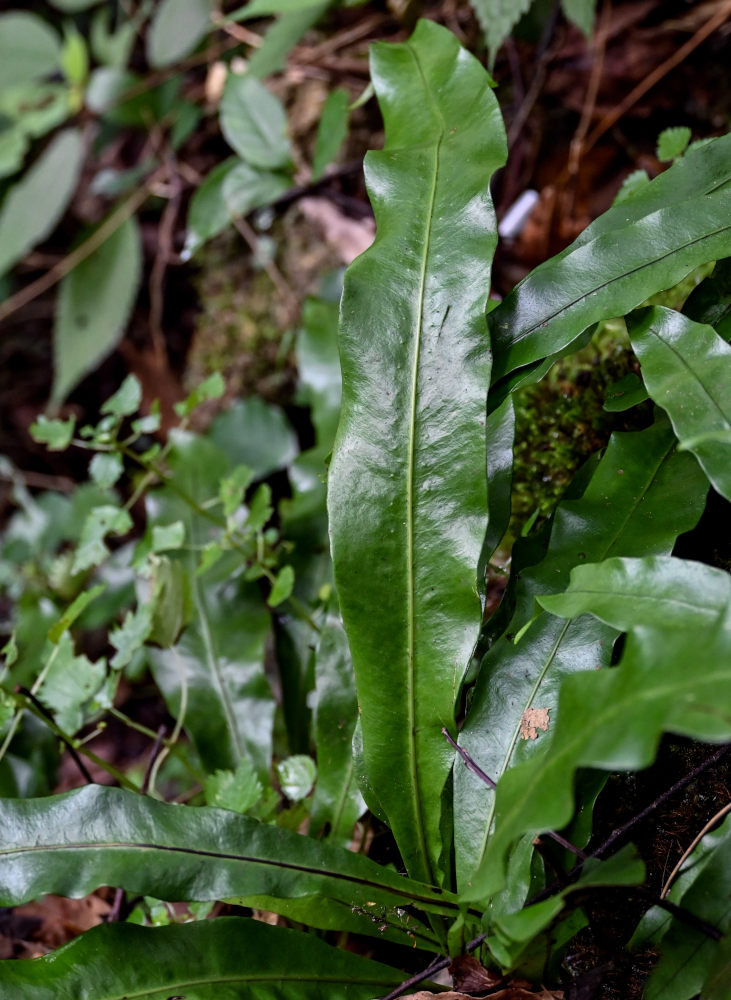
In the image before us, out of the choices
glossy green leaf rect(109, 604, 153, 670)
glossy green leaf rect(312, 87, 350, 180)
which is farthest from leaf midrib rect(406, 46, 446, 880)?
glossy green leaf rect(312, 87, 350, 180)

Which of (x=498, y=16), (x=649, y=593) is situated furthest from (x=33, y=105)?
(x=649, y=593)

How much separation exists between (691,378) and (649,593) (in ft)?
0.67

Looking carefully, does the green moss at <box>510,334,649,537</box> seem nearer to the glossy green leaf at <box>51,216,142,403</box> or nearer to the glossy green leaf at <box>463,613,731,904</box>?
the glossy green leaf at <box>463,613,731,904</box>

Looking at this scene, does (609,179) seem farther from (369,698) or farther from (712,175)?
(369,698)

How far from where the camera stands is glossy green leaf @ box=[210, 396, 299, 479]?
1527 millimetres

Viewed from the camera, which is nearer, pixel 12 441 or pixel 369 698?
pixel 369 698

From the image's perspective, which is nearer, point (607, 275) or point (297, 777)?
point (607, 275)

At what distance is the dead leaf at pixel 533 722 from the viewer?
26.4 inches

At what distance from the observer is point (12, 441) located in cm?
243

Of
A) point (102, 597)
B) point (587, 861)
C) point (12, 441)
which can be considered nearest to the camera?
point (587, 861)

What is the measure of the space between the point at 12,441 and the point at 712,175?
7.35 ft

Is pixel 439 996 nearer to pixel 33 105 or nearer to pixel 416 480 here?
pixel 416 480

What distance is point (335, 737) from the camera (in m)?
0.86

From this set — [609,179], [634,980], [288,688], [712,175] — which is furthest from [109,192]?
[634,980]
